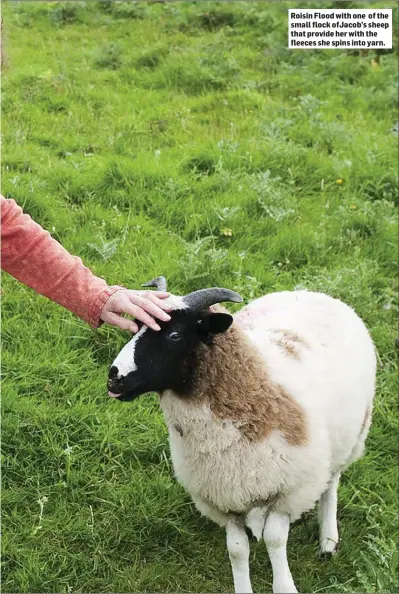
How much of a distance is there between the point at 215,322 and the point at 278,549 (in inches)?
38.8

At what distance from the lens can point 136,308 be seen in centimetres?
260

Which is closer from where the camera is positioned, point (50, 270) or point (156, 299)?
point (156, 299)

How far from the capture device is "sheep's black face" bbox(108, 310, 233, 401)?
8.51ft

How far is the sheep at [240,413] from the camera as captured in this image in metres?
2.68

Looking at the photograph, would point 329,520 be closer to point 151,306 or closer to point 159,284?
point 159,284

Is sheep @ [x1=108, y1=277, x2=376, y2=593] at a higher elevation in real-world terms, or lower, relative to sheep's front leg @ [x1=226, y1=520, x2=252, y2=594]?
higher

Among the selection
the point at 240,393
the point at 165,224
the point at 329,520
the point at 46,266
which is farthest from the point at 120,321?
the point at 165,224

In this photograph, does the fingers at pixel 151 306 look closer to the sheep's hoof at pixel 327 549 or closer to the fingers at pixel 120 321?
the fingers at pixel 120 321

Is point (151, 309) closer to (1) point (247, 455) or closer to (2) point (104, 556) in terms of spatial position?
(1) point (247, 455)

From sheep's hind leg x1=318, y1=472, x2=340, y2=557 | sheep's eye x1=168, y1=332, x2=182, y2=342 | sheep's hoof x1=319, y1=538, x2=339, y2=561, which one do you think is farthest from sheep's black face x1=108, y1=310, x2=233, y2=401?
sheep's hoof x1=319, y1=538, x2=339, y2=561

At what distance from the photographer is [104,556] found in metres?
3.39

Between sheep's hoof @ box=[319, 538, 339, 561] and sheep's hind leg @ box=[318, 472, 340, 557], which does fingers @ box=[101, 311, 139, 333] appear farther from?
sheep's hoof @ box=[319, 538, 339, 561]

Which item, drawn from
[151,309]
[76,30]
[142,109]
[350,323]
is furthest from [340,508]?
[76,30]

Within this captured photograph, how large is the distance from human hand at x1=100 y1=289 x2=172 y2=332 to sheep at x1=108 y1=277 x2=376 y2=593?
0.19 feet
